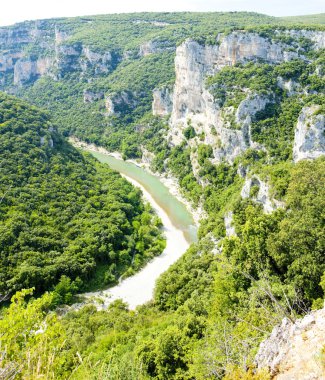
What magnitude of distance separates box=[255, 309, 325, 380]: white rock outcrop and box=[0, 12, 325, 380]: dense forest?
54 centimetres

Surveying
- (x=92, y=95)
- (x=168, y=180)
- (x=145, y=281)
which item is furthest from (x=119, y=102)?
(x=145, y=281)

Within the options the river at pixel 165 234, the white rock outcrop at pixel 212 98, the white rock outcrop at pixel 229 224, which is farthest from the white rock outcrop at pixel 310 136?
the river at pixel 165 234

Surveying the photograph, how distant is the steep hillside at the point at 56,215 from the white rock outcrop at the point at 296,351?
1091 inches

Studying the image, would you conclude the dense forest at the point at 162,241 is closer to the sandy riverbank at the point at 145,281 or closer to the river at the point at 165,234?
the sandy riverbank at the point at 145,281

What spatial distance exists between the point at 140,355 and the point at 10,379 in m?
14.5

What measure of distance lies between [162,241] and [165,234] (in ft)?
8.45

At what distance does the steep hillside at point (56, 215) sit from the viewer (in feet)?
118

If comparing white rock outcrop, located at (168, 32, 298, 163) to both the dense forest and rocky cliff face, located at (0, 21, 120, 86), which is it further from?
rocky cliff face, located at (0, 21, 120, 86)

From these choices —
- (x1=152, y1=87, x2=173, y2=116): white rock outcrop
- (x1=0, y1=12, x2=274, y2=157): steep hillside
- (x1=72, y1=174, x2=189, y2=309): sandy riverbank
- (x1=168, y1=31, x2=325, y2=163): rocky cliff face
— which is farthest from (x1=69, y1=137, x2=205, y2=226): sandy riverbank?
(x1=152, y1=87, x2=173, y2=116): white rock outcrop

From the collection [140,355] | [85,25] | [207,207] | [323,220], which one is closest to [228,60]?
[207,207]

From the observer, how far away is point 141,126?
87.8 metres

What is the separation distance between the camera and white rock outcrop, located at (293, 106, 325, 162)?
124ft

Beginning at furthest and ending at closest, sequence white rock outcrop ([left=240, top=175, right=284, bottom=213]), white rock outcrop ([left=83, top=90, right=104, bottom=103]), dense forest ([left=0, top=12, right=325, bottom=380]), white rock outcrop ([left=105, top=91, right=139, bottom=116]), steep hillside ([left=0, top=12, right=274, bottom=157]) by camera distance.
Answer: white rock outcrop ([left=83, top=90, right=104, bottom=103]) < steep hillside ([left=0, top=12, right=274, bottom=157]) < white rock outcrop ([left=105, top=91, right=139, bottom=116]) < white rock outcrop ([left=240, top=175, right=284, bottom=213]) < dense forest ([left=0, top=12, right=325, bottom=380])

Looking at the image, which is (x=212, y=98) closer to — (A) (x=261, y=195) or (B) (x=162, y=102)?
(B) (x=162, y=102)
